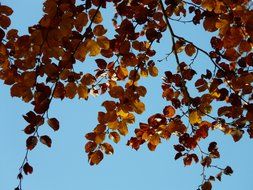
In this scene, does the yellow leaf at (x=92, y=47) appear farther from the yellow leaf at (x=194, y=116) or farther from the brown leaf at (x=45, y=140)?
the yellow leaf at (x=194, y=116)

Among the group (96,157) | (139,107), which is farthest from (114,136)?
(139,107)

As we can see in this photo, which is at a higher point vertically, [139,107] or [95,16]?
[95,16]

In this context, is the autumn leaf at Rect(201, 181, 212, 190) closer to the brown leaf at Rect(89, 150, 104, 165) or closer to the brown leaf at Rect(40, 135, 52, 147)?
the brown leaf at Rect(89, 150, 104, 165)

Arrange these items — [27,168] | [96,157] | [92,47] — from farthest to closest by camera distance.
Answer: [96,157]
[27,168]
[92,47]

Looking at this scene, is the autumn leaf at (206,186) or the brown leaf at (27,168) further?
the autumn leaf at (206,186)

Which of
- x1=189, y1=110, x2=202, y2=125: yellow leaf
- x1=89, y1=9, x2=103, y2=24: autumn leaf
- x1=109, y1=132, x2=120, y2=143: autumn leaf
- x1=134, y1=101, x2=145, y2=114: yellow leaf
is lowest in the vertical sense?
x1=109, y1=132, x2=120, y2=143: autumn leaf

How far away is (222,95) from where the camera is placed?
3740 millimetres

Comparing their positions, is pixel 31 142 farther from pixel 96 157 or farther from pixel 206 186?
pixel 206 186

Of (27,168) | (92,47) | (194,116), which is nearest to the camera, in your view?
(92,47)

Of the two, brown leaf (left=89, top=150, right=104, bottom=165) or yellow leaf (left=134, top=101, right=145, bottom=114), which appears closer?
yellow leaf (left=134, top=101, right=145, bottom=114)

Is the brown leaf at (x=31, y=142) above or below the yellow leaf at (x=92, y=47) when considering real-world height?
below

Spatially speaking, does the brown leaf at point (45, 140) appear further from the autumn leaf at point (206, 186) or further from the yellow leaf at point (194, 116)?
the autumn leaf at point (206, 186)

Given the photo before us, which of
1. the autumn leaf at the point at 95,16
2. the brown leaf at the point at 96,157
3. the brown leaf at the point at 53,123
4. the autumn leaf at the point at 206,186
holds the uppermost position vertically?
the autumn leaf at the point at 95,16

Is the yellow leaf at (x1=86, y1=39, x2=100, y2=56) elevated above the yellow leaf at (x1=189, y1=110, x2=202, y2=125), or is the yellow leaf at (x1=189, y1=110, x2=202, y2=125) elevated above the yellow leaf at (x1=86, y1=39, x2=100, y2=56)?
the yellow leaf at (x1=86, y1=39, x2=100, y2=56)
